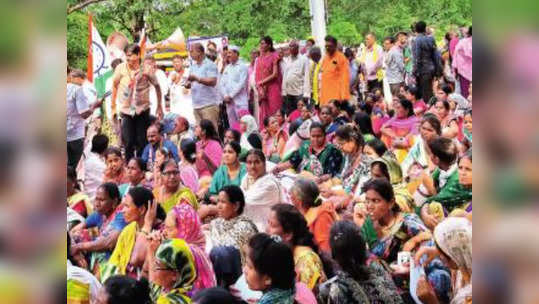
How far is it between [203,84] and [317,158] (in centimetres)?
249

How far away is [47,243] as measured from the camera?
3.21ft

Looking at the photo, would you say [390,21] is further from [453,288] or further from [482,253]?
[482,253]

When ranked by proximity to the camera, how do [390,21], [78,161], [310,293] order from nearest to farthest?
[310,293]
[78,161]
[390,21]

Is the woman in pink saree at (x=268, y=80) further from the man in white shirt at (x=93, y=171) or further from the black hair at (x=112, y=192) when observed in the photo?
the black hair at (x=112, y=192)

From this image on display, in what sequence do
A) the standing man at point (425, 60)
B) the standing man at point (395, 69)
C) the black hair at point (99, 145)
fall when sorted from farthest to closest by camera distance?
the standing man at point (395, 69), the standing man at point (425, 60), the black hair at point (99, 145)

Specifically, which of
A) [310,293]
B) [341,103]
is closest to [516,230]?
[310,293]

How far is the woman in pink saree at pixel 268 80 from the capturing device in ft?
30.8

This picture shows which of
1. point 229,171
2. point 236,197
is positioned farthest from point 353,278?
point 229,171

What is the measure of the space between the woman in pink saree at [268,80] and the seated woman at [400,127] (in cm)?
240

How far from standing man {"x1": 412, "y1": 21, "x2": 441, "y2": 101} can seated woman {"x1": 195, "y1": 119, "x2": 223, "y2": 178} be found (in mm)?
2962

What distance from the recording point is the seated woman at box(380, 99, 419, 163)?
677cm

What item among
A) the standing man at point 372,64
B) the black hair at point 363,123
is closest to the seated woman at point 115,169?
the black hair at point 363,123

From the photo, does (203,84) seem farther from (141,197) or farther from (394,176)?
(141,197)

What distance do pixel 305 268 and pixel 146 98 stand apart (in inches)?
174
